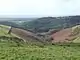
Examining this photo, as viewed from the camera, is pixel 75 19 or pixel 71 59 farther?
pixel 75 19

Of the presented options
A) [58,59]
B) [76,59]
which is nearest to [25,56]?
[58,59]

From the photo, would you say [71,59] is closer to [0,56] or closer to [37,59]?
[37,59]

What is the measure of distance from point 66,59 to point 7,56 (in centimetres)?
656

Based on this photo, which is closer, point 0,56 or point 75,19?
point 0,56

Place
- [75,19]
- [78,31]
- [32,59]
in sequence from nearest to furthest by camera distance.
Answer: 1. [32,59]
2. [78,31]
3. [75,19]

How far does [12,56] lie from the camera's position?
24.8m

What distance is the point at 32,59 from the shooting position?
23391 millimetres

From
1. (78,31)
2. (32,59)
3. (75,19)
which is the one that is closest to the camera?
(32,59)

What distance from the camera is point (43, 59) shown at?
2342cm

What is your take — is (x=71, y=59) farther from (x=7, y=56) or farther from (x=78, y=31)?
(x=78, y=31)

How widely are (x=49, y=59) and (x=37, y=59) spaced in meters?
1.28

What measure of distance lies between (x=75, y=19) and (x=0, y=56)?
179 metres

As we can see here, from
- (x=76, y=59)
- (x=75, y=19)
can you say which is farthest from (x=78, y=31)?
(x=75, y=19)

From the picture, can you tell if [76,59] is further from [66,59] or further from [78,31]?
[78,31]
